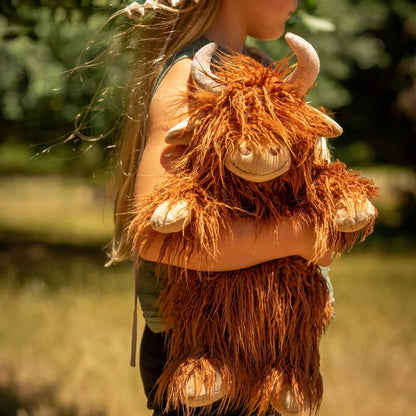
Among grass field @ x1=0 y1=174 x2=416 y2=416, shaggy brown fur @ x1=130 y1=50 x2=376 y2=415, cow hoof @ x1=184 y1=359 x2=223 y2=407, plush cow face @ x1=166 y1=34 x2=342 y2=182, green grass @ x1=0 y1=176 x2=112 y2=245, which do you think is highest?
plush cow face @ x1=166 y1=34 x2=342 y2=182

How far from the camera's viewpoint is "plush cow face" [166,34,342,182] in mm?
1330

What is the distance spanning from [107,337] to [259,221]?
13.4 ft

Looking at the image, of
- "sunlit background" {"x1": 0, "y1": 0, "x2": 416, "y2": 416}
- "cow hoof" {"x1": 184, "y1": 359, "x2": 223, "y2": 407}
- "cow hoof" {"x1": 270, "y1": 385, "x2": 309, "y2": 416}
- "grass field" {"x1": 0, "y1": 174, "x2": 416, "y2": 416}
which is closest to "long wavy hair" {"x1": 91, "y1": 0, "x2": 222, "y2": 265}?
"sunlit background" {"x1": 0, "y1": 0, "x2": 416, "y2": 416}

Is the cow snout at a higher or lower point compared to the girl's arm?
higher

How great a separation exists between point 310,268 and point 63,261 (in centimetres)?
710

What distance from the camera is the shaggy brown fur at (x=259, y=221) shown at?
4.52 ft

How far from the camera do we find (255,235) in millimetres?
1420

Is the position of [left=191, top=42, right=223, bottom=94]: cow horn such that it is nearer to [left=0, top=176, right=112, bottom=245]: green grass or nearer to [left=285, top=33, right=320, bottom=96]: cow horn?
[left=285, top=33, right=320, bottom=96]: cow horn

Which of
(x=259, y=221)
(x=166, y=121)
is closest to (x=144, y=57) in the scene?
(x=166, y=121)

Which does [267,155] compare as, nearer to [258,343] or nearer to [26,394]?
[258,343]

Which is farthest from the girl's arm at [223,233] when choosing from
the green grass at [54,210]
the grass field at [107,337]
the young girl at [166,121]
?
the green grass at [54,210]

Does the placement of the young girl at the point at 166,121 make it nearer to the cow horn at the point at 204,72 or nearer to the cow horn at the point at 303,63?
the cow horn at the point at 204,72

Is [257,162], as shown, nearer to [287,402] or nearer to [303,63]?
[303,63]

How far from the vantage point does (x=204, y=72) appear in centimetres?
143
